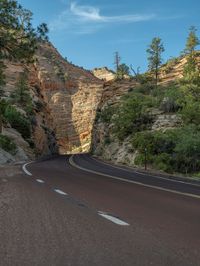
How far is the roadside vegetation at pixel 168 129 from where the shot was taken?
1335 inches

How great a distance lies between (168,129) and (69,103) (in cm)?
7291

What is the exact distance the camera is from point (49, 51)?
439 feet

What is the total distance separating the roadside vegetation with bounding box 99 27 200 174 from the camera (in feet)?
111

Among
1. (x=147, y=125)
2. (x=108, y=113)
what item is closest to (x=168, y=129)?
(x=147, y=125)

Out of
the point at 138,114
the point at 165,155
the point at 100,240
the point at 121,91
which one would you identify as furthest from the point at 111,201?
the point at 121,91

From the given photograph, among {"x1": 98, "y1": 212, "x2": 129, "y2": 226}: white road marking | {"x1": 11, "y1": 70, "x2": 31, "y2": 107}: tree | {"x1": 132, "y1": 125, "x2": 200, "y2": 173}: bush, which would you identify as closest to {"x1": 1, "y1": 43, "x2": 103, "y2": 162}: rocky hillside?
{"x1": 11, "y1": 70, "x2": 31, "y2": 107}: tree

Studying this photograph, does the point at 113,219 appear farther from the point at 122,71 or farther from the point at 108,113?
the point at 122,71

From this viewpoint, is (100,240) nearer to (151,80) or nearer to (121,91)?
(121,91)

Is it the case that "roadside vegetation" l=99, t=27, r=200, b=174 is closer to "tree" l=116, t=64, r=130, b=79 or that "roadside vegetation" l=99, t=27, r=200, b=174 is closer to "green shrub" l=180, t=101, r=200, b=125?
"green shrub" l=180, t=101, r=200, b=125

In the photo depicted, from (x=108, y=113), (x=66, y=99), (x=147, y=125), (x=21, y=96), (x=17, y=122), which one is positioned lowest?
(x=17, y=122)

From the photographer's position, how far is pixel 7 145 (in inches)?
2013

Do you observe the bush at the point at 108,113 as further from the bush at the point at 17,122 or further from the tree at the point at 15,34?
the tree at the point at 15,34

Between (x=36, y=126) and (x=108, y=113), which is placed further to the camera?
(x=36, y=126)

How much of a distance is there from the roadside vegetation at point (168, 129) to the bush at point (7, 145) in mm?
12826
